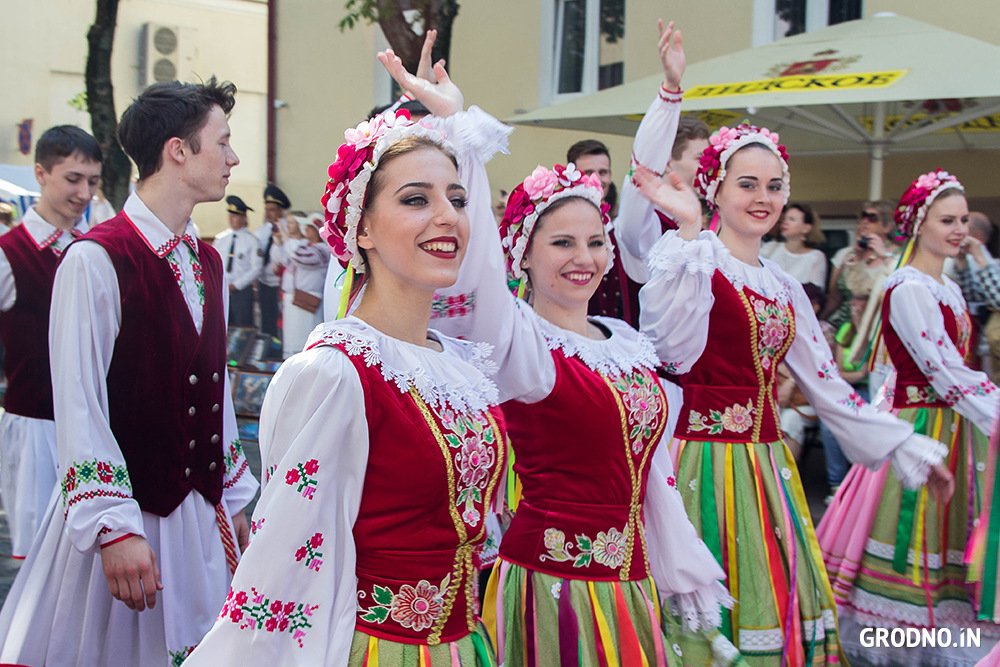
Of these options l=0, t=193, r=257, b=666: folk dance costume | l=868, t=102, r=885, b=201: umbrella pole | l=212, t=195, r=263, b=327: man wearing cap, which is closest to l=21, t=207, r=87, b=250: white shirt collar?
l=0, t=193, r=257, b=666: folk dance costume

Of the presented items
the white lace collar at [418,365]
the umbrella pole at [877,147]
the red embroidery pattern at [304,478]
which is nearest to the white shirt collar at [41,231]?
the white lace collar at [418,365]

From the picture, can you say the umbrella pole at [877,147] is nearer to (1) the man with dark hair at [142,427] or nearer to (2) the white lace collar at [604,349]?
(2) the white lace collar at [604,349]

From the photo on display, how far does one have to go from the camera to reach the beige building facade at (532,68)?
31.4 feet

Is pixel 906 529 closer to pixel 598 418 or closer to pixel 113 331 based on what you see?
pixel 598 418

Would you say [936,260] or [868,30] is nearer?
[936,260]

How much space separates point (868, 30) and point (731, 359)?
17.3ft

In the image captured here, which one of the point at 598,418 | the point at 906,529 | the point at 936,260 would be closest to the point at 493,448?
the point at 598,418

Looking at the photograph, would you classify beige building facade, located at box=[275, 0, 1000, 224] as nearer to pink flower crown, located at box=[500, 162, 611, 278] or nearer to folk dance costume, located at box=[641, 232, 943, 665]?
folk dance costume, located at box=[641, 232, 943, 665]

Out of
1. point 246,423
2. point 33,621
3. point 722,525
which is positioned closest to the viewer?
point 33,621

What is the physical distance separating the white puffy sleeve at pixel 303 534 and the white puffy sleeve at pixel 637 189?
1.91 metres

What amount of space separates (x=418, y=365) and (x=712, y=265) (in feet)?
5.20

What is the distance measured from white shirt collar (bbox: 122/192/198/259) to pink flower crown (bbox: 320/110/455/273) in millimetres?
716

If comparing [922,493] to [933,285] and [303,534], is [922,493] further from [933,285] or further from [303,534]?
[303,534]

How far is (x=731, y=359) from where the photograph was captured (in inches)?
144
